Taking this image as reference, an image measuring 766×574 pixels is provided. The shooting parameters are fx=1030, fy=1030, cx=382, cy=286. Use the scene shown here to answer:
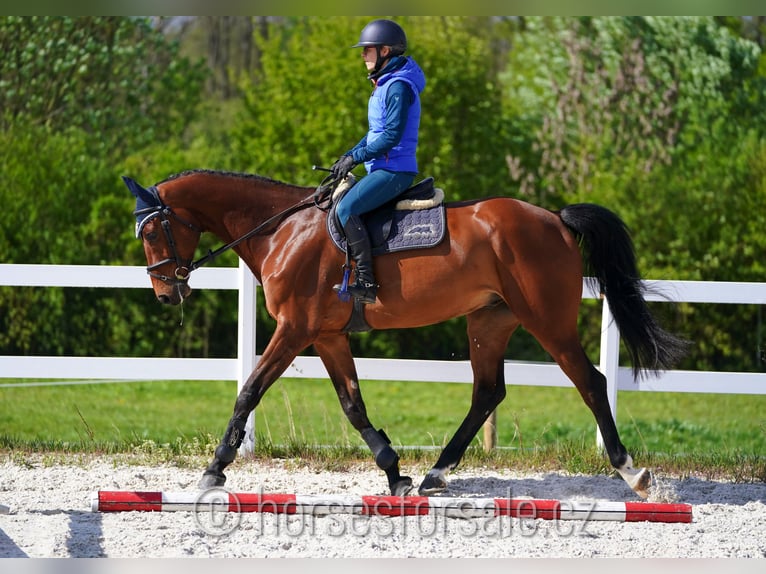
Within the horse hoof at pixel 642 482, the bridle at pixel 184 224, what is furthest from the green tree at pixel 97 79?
the horse hoof at pixel 642 482

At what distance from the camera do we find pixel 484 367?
22.3 ft

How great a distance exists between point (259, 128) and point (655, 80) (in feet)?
24.7

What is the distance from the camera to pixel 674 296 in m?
7.57

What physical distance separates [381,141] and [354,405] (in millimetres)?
1704

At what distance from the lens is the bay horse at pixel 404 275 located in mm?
6293

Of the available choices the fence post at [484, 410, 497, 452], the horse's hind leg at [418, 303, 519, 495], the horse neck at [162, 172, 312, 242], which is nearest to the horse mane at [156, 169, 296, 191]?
the horse neck at [162, 172, 312, 242]

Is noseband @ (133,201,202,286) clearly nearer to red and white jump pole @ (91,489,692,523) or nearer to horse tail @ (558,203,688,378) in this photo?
red and white jump pole @ (91,489,692,523)

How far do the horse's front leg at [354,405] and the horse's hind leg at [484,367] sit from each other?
0.38 m

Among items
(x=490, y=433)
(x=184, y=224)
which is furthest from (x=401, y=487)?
(x=184, y=224)

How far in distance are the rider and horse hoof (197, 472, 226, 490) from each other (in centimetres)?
134

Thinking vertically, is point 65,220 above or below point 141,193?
above

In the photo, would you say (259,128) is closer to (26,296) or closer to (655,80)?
(26,296)

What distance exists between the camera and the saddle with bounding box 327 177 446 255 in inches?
248

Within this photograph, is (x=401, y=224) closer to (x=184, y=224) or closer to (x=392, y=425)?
(x=184, y=224)
